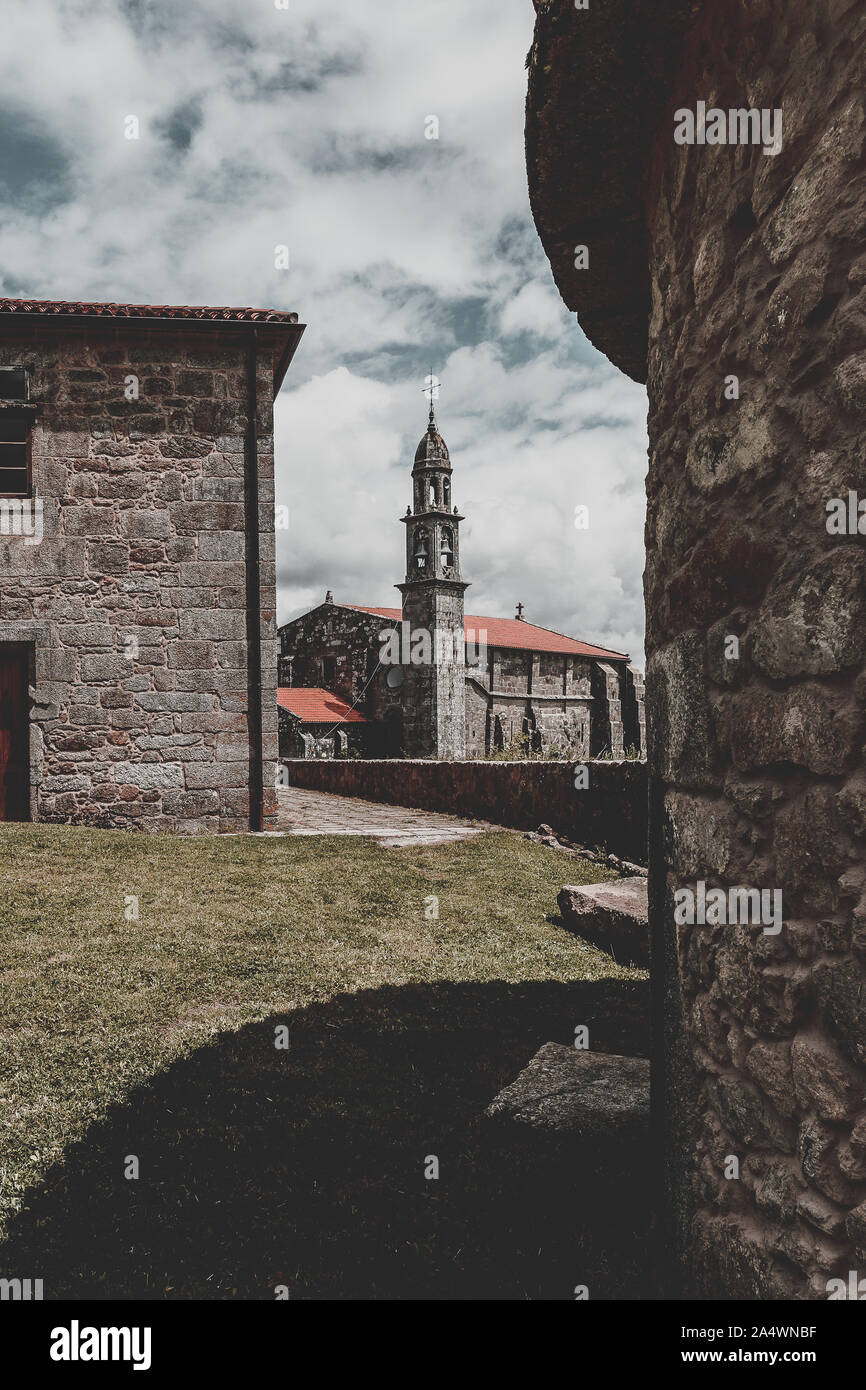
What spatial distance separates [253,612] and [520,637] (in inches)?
1131

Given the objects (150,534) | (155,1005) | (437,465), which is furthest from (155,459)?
(437,465)

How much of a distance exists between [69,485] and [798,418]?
8601 mm

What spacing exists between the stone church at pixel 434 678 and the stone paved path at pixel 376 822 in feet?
49.6

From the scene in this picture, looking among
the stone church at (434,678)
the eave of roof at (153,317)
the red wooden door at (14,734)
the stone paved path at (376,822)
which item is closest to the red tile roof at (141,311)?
the eave of roof at (153,317)

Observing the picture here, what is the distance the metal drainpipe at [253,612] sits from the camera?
29.5ft

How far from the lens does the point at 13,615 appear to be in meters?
8.63

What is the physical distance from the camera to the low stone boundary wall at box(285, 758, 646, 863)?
8.45 m

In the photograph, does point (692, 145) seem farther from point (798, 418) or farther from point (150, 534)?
point (150, 534)

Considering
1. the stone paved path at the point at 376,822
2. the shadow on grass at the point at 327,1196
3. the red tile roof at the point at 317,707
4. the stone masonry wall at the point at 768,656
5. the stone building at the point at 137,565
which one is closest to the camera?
the stone masonry wall at the point at 768,656

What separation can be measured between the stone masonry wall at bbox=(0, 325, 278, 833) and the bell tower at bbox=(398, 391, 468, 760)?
2014 centimetres

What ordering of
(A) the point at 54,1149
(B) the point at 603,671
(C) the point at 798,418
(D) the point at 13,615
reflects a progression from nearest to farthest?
(C) the point at 798,418
(A) the point at 54,1149
(D) the point at 13,615
(B) the point at 603,671

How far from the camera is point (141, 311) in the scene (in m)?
8.83

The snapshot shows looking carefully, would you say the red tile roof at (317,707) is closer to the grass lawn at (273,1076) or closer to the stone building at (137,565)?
the stone building at (137,565)

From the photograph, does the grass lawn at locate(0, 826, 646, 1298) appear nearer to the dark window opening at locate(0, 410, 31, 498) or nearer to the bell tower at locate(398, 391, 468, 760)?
the dark window opening at locate(0, 410, 31, 498)
